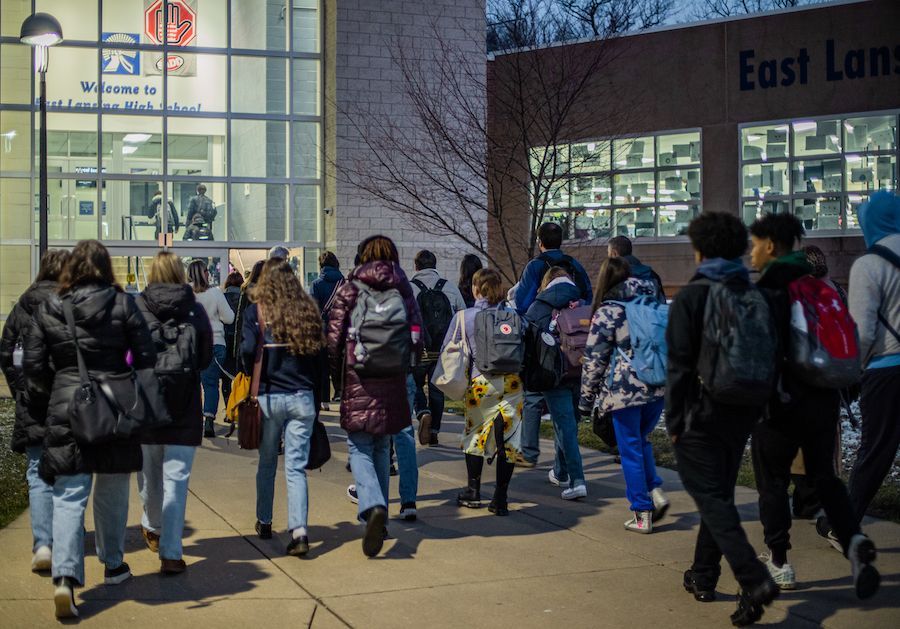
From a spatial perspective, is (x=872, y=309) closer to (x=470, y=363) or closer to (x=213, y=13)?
(x=470, y=363)

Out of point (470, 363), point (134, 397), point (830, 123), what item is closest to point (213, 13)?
point (830, 123)

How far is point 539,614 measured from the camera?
5711mm

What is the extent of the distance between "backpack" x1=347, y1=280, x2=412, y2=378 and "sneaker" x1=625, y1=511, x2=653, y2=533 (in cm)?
188

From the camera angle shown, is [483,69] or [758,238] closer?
[758,238]

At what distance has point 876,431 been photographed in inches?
253

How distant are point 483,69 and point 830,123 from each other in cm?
711

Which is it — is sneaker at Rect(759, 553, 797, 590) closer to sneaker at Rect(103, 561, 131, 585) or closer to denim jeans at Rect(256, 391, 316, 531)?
denim jeans at Rect(256, 391, 316, 531)

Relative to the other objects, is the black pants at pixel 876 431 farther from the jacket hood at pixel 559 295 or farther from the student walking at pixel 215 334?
the student walking at pixel 215 334

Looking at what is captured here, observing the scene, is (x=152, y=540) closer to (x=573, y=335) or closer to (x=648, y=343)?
(x=648, y=343)

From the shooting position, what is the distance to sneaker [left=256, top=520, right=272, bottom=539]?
7.31m

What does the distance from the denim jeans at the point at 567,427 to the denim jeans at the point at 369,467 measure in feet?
6.06

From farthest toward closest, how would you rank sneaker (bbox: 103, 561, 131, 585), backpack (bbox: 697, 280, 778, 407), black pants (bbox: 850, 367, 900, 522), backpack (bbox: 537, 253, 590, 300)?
backpack (bbox: 537, 253, 590, 300), black pants (bbox: 850, 367, 900, 522), sneaker (bbox: 103, 561, 131, 585), backpack (bbox: 697, 280, 778, 407)

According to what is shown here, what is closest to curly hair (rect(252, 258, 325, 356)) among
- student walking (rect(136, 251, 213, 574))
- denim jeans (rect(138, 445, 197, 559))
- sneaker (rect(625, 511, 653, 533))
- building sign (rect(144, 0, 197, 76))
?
student walking (rect(136, 251, 213, 574))

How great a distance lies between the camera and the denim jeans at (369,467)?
6.91 m
